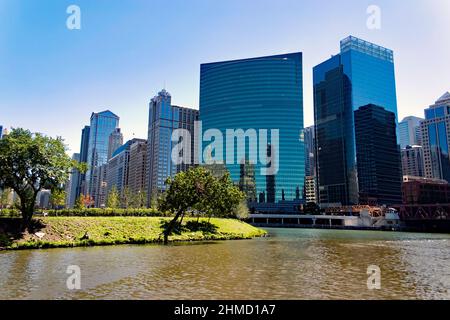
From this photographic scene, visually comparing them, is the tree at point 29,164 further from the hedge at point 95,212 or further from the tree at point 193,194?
the hedge at point 95,212

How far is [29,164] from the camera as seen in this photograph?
174ft

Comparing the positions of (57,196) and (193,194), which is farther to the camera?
(57,196)

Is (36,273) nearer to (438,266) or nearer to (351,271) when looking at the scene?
(351,271)

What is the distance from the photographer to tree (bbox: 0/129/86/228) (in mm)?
51969

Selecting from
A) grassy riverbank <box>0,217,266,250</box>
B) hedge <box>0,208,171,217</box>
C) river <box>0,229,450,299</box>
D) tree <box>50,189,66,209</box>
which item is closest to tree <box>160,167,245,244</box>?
grassy riverbank <box>0,217,266,250</box>

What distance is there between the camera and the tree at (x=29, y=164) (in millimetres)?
51969

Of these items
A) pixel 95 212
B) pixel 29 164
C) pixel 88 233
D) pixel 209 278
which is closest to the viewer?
pixel 209 278

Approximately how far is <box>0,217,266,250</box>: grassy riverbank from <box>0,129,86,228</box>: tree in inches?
111

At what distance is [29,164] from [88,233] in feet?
47.7

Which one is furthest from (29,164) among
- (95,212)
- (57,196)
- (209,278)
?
(209,278)

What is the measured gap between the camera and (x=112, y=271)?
96.4 feet

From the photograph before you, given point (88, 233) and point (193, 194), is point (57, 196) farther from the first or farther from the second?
point (193, 194)

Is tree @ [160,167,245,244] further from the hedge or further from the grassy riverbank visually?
the hedge
